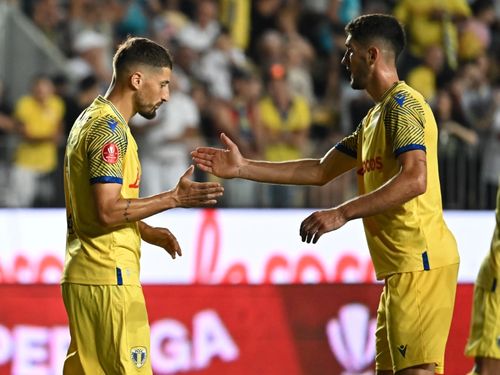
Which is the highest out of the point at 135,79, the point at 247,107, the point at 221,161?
the point at 247,107

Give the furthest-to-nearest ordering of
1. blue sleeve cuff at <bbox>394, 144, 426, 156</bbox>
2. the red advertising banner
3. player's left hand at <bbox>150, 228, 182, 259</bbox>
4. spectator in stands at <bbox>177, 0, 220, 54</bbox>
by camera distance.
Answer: spectator in stands at <bbox>177, 0, 220, 54</bbox> < the red advertising banner < player's left hand at <bbox>150, 228, 182, 259</bbox> < blue sleeve cuff at <bbox>394, 144, 426, 156</bbox>

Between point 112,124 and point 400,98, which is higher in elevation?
point 400,98

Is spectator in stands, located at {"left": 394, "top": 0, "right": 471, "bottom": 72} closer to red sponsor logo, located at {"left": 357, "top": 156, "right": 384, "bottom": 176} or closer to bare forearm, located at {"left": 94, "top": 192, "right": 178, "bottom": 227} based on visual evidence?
red sponsor logo, located at {"left": 357, "top": 156, "right": 384, "bottom": 176}

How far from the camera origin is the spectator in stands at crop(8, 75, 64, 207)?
11422 mm

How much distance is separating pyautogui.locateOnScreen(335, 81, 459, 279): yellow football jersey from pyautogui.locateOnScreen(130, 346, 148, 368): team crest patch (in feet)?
4.13

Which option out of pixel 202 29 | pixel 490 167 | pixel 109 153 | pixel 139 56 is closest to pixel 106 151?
pixel 109 153

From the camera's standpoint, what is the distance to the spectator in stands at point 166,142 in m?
11.6

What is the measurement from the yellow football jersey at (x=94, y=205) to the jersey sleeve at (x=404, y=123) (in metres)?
1.28

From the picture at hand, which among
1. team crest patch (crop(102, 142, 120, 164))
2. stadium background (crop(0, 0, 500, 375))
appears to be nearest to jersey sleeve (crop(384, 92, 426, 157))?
team crest patch (crop(102, 142, 120, 164))

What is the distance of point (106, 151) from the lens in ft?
17.6

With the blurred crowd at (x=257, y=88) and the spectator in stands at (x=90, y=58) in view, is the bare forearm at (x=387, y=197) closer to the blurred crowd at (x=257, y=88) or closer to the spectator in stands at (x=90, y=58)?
the blurred crowd at (x=257, y=88)

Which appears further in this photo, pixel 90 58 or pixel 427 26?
pixel 427 26

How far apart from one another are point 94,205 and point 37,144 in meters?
6.38

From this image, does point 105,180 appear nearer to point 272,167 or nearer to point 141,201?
point 141,201
